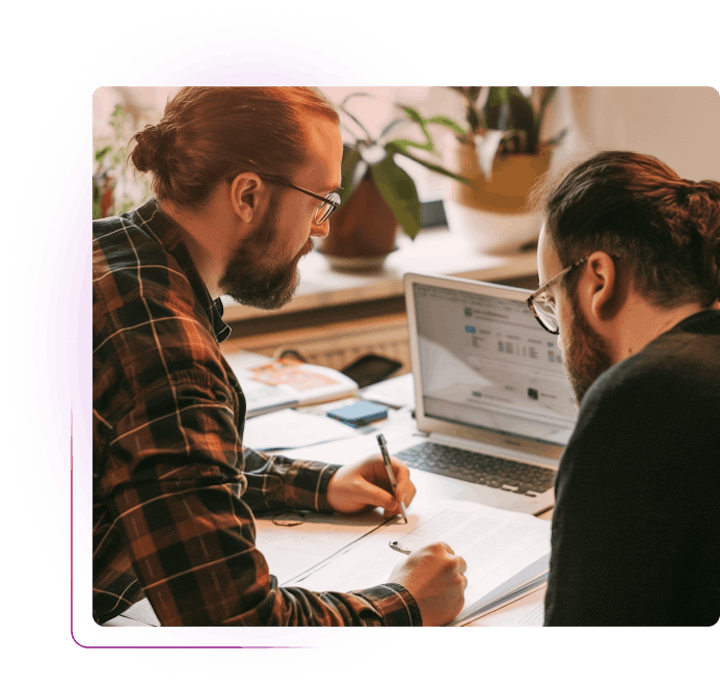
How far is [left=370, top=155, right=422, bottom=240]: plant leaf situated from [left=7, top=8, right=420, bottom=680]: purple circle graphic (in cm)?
15

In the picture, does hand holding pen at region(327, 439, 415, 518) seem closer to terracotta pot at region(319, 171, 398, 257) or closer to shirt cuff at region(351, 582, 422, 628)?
shirt cuff at region(351, 582, 422, 628)

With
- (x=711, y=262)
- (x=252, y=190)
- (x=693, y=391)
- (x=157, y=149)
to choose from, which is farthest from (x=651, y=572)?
(x=157, y=149)

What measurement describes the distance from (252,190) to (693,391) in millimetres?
554

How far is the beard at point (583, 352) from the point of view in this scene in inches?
41.1

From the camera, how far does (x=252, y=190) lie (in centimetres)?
103

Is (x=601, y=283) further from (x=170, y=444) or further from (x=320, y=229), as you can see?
(x=170, y=444)

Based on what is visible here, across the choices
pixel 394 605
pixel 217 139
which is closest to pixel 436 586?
pixel 394 605

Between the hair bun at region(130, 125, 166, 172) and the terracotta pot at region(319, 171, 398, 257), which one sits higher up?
the hair bun at region(130, 125, 166, 172)

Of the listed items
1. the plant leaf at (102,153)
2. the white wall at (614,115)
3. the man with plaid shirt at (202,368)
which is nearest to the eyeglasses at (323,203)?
the man with plaid shirt at (202,368)

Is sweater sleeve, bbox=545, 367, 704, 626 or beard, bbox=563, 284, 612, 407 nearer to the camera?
sweater sleeve, bbox=545, 367, 704, 626

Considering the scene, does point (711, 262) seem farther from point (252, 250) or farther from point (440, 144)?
point (252, 250)

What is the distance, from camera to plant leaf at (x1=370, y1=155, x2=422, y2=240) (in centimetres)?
124

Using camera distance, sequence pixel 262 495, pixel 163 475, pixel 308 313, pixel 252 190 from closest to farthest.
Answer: pixel 163 475 < pixel 252 190 < pixel 262 495 < pixel 308 313

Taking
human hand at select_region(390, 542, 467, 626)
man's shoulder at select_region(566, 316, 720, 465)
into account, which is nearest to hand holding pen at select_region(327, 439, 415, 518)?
human hand at select_region(390, 542, 467, 626)
